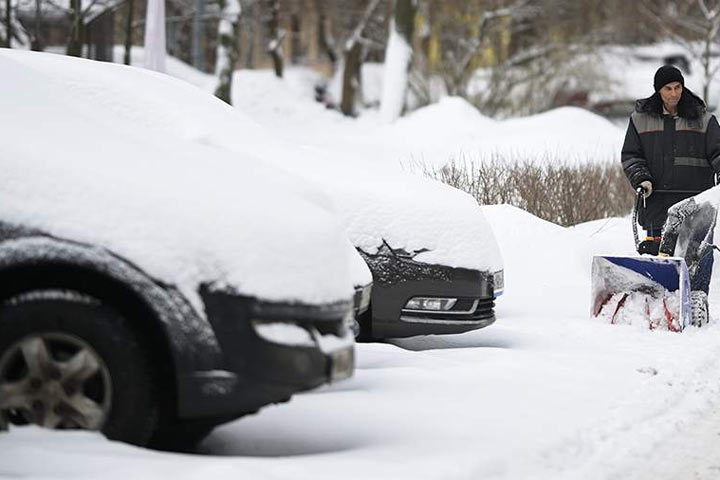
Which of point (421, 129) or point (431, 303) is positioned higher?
point (421, 129)

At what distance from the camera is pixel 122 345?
473 centimetres

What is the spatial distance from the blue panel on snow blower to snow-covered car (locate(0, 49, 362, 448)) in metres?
4.37

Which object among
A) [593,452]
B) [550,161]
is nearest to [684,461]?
[593,452]

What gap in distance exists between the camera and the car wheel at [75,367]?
473 centimetres

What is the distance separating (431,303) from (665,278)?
2.05m

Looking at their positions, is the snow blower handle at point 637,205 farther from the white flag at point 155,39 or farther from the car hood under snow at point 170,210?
the white flag at point 155,39

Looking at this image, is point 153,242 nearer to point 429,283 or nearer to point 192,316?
point 192,316

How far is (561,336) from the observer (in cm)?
861

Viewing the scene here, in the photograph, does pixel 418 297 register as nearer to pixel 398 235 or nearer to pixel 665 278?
pixel 398 235

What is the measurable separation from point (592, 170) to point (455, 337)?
6202mm

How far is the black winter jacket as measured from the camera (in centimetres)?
961

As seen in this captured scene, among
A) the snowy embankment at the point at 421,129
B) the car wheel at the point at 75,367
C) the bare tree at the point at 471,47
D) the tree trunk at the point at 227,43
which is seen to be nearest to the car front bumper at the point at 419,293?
the snowy embankment at the point at 421,129

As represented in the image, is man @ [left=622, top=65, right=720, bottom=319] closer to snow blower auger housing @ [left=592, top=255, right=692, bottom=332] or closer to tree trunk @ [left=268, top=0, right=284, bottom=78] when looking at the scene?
snow blower auger housing @ [left=592, top=255, right=692, bottom=332]

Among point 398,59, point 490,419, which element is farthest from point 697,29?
point 490,419
